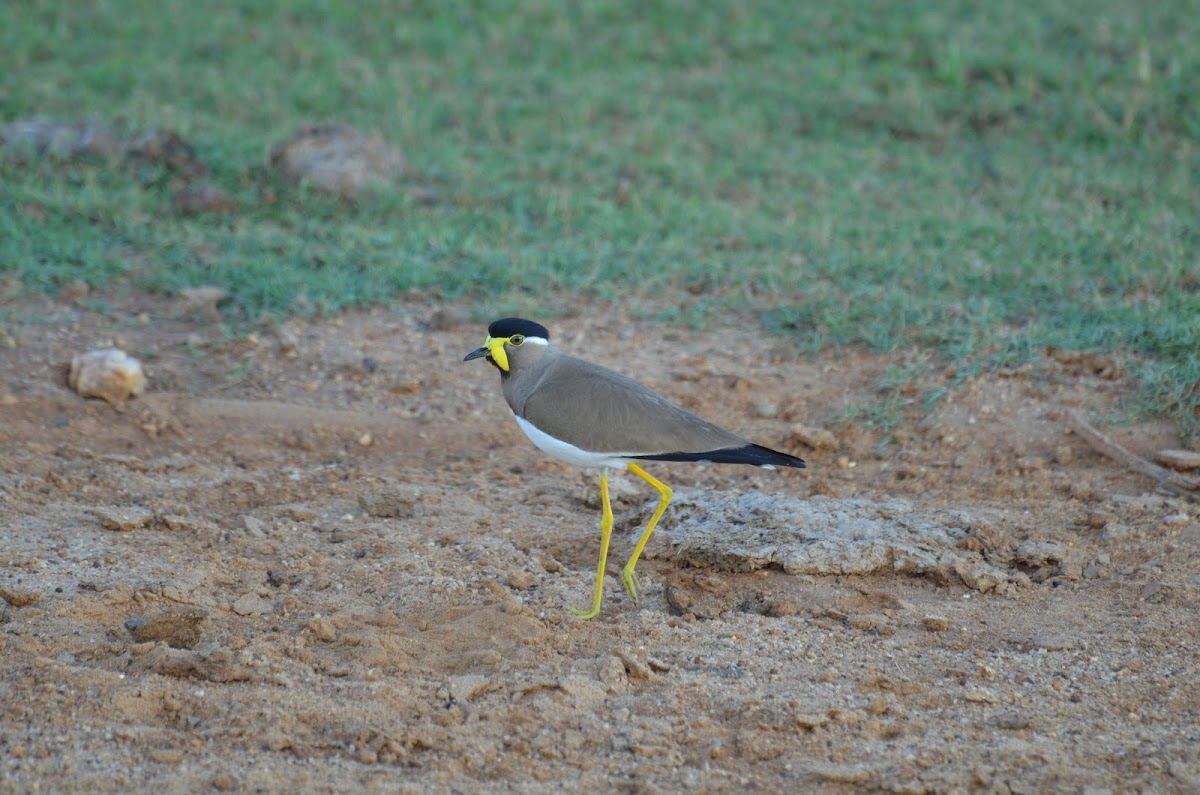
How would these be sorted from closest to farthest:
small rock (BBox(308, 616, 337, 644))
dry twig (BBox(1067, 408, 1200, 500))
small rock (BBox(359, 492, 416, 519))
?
1. small rock (BBox(308, 616, 337, 644))
2. small rock (BBox(359, 492, 416, 519))
3. dry twig (BBox(1067, 408, 1200, 500))

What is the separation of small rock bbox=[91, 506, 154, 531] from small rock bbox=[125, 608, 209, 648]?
2.72 ft

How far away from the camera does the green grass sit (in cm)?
680

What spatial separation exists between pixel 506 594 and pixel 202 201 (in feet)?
14.2

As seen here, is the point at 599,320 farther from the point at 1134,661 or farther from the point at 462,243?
→ the point at 1134,661

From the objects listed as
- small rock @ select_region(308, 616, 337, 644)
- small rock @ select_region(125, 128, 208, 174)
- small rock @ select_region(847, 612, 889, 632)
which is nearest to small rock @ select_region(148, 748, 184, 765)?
small rock @ select_region(308, 616, 337, 644)

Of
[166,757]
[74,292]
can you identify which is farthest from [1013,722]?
[74,292]

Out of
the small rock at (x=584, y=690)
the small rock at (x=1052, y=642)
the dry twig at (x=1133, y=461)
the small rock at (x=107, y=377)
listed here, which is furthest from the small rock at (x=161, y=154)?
the small rock at (x=1052, y=642)

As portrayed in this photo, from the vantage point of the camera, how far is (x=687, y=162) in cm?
874

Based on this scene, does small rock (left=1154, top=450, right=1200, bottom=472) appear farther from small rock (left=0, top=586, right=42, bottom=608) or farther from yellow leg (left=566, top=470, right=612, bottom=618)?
small rock (left=0, top=586, right=42, bottom=608)

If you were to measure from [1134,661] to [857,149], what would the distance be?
19.2 feet

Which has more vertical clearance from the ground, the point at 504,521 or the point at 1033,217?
the point at 1033,217

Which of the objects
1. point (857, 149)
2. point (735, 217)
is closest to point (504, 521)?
point (735, 217)

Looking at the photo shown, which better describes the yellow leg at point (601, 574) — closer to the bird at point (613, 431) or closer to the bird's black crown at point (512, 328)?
the bird at point (613, 431)

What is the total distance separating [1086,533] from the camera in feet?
16.1
